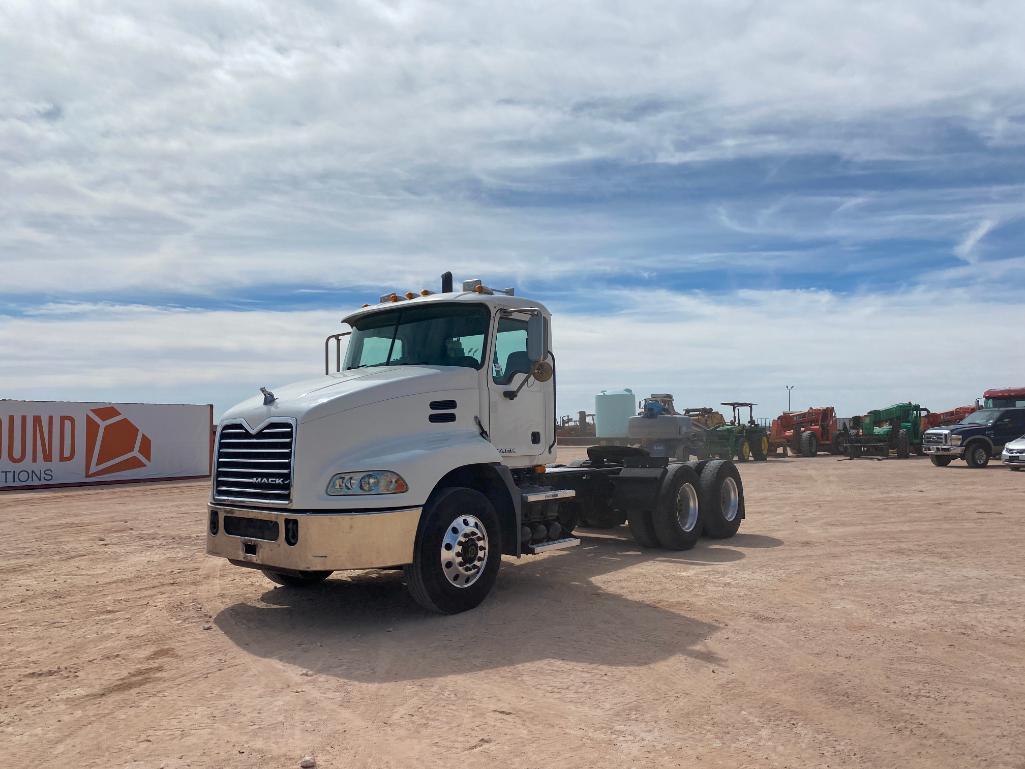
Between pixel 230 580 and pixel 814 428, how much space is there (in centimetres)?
3213

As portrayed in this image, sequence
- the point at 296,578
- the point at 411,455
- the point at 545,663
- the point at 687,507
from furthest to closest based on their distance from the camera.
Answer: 1. the point at 687,507
2. the point at 296,578
3. the point at 411,455
4. the point at 545,663

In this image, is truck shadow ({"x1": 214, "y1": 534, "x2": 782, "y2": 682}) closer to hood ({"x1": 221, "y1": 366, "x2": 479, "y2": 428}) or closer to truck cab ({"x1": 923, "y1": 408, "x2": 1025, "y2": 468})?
hood ({"x1": 221, "y1": 366, "x2": 479, "y2": 428})

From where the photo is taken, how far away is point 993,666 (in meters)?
5.70

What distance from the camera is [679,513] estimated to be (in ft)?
36.6

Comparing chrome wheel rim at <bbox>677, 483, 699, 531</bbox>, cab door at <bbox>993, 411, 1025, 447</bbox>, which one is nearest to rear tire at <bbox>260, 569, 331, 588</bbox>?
chrome wheel rim at <bbox>677, 483, 699, 531</bbox>

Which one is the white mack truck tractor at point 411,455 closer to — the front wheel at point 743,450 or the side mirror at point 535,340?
the side mirror at point 535,340

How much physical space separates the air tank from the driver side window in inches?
874

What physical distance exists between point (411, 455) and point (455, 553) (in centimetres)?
98

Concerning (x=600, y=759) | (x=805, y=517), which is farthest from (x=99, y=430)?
(x=600, y=759)

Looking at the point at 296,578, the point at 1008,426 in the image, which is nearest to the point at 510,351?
the point at 296,578

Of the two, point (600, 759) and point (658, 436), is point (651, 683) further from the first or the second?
point (658, 436)

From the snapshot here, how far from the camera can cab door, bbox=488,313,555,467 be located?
8.08 metres

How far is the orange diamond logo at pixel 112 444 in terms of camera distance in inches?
981

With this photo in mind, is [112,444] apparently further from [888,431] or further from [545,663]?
[888,431]
